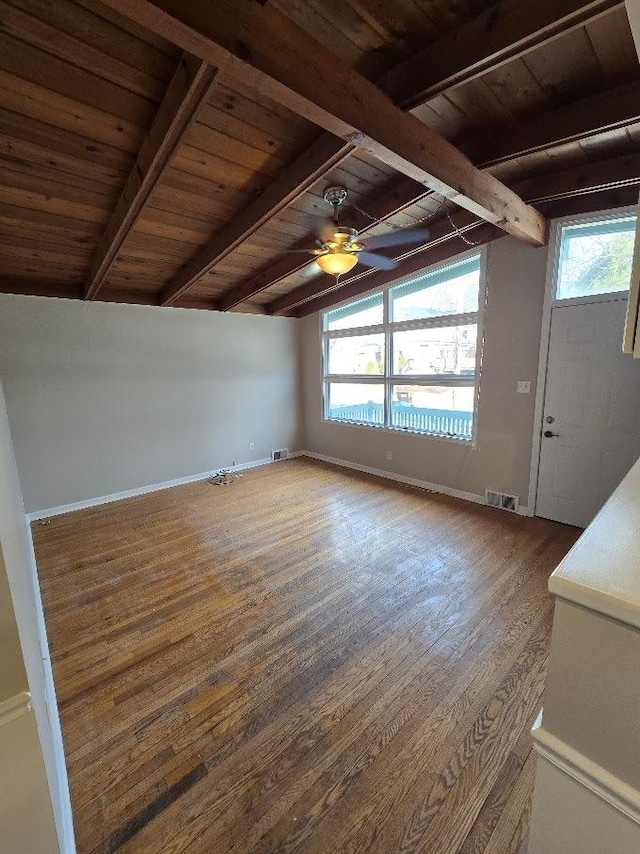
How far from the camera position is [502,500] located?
382cm

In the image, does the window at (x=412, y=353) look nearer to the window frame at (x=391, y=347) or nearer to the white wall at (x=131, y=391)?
the window frame at (x=391, y=347)

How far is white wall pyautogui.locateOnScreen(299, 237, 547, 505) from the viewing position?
3.45 metres

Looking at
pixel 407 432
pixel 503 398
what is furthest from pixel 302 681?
pixel 407 432

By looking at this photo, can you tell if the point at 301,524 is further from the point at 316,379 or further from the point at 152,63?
the point at 152,63

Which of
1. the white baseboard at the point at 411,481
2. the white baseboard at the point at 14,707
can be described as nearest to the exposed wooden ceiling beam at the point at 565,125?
the white baseboard at the point at 411,481

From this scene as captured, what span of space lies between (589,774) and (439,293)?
4239 millimetres

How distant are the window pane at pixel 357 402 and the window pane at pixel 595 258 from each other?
236cm

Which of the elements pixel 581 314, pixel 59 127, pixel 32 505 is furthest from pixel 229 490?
pixel 581 314

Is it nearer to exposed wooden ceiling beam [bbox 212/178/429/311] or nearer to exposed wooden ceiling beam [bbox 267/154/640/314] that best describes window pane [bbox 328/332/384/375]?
exposed wooden ceiling beam [bbox 267/154/640/314]

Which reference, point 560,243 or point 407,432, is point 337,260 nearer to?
point 560,243

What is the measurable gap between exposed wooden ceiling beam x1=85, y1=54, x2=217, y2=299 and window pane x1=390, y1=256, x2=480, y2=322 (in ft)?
10.0

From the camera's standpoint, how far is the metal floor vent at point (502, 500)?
374 cm

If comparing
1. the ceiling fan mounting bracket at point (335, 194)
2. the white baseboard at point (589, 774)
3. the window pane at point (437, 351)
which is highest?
the ceiling fan mounting bracket at point (335, 194)

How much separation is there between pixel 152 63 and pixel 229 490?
3.89 m
